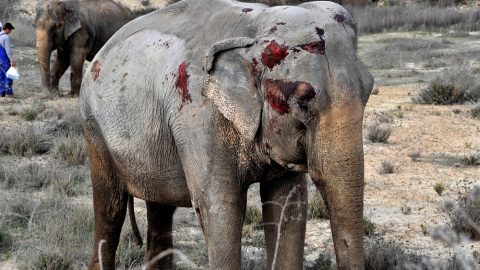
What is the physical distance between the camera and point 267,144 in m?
3.09

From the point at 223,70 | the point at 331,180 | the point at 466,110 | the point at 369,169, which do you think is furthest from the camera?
the point at 466,110

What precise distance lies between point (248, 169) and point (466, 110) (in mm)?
9733

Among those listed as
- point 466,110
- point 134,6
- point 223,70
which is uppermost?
point 134,6

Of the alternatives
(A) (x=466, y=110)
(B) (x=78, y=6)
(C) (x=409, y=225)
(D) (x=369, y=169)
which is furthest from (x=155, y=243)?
(B) (x=78, y=6)

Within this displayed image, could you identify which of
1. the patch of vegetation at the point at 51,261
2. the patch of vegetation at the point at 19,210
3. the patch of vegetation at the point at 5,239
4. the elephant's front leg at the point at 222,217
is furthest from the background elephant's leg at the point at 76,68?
the elephant's front leg at the point at 222,217

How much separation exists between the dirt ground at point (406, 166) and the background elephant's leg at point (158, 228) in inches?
27.6

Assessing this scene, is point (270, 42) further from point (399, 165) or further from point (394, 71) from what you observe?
point (394, 71)

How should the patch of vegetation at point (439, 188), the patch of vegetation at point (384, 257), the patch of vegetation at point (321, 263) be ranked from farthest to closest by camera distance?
the patch of vegetation at point (439, 188), the patch of vegetation at point (321, 263), the patch of vegetation at point (384, 257)

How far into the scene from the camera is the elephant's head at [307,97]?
2754 millimetres

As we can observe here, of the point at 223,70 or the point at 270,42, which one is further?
the point at 223,70

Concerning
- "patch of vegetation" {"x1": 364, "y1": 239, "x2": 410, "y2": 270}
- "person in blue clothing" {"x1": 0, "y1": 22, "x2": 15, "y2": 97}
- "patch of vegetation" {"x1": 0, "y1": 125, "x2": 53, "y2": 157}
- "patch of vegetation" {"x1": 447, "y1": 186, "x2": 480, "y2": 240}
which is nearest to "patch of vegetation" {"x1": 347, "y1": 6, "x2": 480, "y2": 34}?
"person in blue clothing" {"x1": 0, "y1": 22, "x2": 15, "y2": 97}

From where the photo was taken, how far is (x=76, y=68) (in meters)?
14.9

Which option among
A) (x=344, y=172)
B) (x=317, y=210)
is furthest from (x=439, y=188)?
(x=344, y=172)

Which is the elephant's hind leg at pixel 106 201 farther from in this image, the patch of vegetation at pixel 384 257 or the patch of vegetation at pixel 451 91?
the patch of vegetation at pixel 451 91
